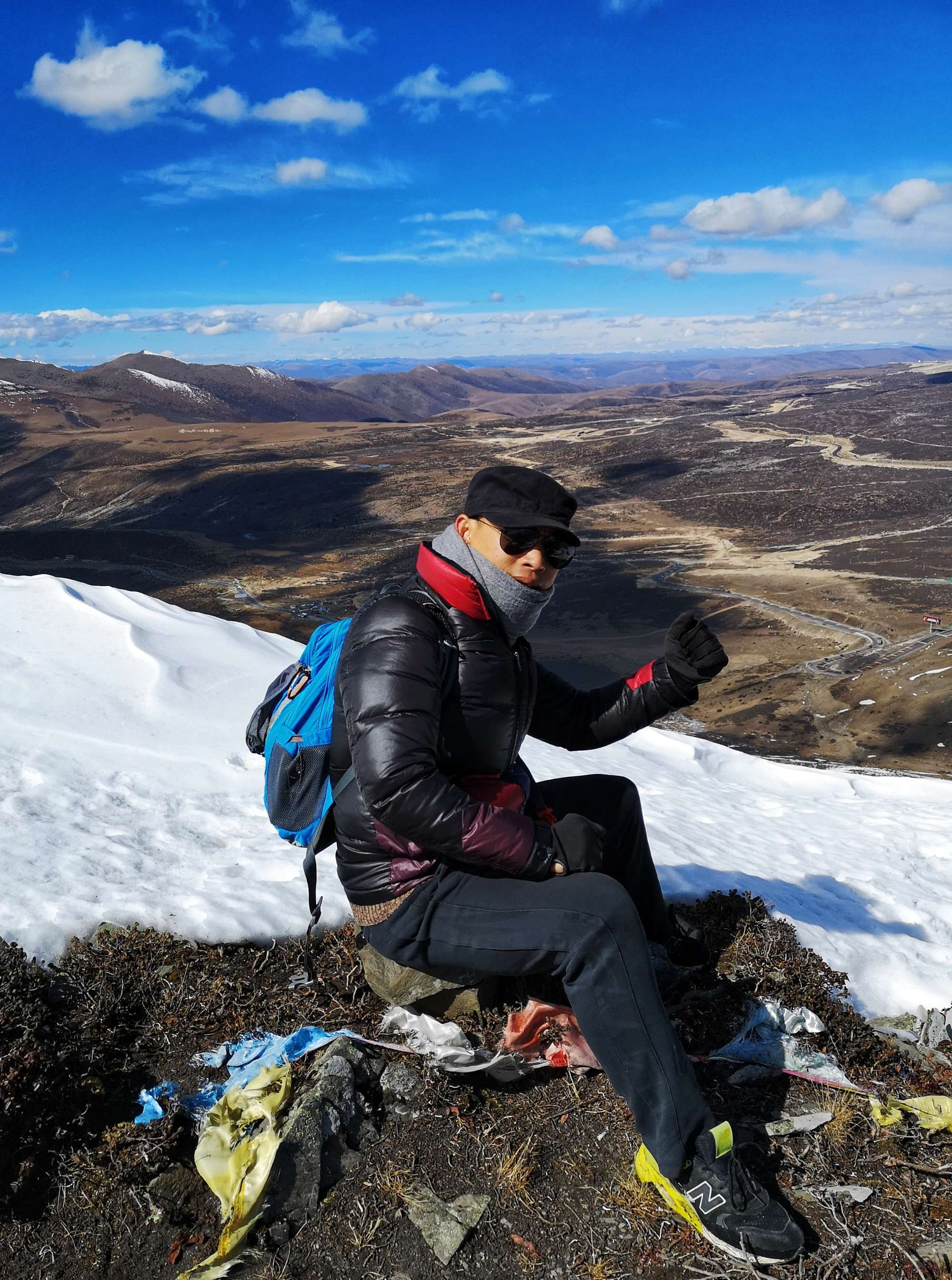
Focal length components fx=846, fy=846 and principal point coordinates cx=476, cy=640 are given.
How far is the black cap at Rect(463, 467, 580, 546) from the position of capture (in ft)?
8.41

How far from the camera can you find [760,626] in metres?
27.5

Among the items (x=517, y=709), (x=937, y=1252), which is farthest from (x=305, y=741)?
(x=937, y=1252)

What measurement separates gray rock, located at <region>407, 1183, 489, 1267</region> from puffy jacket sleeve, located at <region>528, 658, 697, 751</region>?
1.47m

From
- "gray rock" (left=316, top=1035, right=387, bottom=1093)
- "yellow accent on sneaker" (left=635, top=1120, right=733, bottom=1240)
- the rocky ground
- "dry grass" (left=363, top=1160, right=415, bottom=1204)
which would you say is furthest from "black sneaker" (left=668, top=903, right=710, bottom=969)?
"dry grass" (left=363, top=1160, right=415, bottom=1204)

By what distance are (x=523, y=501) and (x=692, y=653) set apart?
0.94 meters

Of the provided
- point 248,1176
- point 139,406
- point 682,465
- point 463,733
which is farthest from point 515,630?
point 139,406

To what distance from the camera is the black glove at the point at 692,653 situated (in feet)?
10.1

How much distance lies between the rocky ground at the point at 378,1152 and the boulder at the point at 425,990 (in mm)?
77

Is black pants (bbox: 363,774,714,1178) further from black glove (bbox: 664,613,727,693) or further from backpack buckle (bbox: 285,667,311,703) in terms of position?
black glove (bbox: 664,613,727,693)

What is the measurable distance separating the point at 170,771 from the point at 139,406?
5064 inches

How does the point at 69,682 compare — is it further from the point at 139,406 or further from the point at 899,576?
the point at 139,406

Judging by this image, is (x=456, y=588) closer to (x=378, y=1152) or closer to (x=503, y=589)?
(x=503, y=589)

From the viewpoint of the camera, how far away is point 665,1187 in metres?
2.32

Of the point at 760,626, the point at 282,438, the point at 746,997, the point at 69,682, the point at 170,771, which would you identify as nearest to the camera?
the point at 746,997
